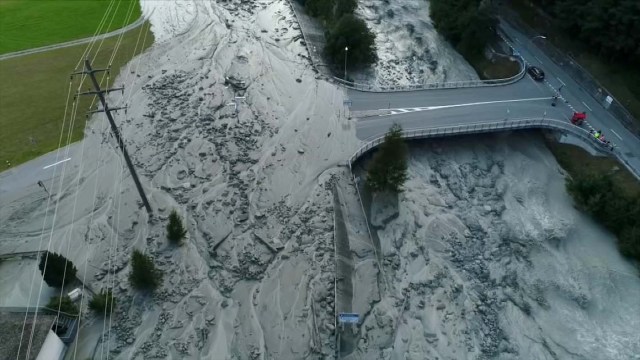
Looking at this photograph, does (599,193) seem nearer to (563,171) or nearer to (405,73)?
(563,171)

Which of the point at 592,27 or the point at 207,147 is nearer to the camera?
the point at 207,147

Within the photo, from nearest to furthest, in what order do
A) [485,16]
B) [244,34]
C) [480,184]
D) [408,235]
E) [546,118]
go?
[408,235] → [480,184] → [546,118] → [485,16] → [244,34]

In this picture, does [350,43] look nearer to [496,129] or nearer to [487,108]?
[487,108]

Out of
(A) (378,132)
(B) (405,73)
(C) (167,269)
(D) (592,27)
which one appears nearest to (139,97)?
(C) (167,269)

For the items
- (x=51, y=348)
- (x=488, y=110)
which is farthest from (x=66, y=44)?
(x=488, y=110)

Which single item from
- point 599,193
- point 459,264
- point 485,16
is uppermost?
point 485,16

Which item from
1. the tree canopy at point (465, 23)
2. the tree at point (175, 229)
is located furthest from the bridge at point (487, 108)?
the tree at point (175, 229)

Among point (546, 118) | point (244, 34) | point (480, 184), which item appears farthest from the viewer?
point (244, 34)
